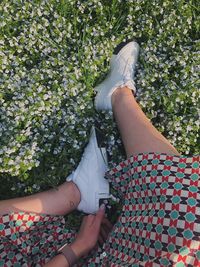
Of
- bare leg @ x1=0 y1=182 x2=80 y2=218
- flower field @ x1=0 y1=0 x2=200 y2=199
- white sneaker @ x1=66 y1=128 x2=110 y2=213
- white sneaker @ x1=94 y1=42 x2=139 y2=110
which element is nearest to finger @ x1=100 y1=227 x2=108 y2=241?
white sneaker @ x1=66 y1=128 x2=110 y2=213

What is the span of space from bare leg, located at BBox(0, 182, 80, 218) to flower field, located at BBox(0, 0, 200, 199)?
4.3 inches

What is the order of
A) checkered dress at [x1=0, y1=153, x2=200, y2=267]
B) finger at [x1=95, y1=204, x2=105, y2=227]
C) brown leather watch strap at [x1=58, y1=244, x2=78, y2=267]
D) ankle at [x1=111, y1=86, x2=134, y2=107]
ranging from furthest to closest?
ankle at [x1=111, y1=86, x2=134, y2=107] < finger at [x1=95, y1=204, x2=105, y2=227] < brown leather watch strap at [x1=58, y1=244, x2=78, y2=267] < checkered dress at [x1=0, y1=153, x2=200, y2=267]

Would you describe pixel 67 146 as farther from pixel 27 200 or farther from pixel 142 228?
pixel 142 228

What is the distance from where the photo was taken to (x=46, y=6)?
352cm

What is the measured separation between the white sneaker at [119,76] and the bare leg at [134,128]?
0.15ft

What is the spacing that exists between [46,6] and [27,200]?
1.66 metres

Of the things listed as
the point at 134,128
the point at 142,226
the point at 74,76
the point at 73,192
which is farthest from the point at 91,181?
the point at 74,76

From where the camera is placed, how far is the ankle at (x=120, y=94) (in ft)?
10.6

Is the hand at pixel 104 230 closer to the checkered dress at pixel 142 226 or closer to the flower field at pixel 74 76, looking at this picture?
the checkered dress at pixel 142 226

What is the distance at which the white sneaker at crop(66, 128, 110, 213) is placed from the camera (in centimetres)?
297

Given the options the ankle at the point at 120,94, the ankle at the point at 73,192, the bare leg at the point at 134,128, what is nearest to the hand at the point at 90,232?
the ankle at the point at 73,192

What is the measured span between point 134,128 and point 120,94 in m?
0.42

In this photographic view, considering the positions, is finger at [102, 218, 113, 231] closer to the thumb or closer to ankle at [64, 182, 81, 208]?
the thumb

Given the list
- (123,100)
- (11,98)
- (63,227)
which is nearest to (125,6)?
(123,100)
